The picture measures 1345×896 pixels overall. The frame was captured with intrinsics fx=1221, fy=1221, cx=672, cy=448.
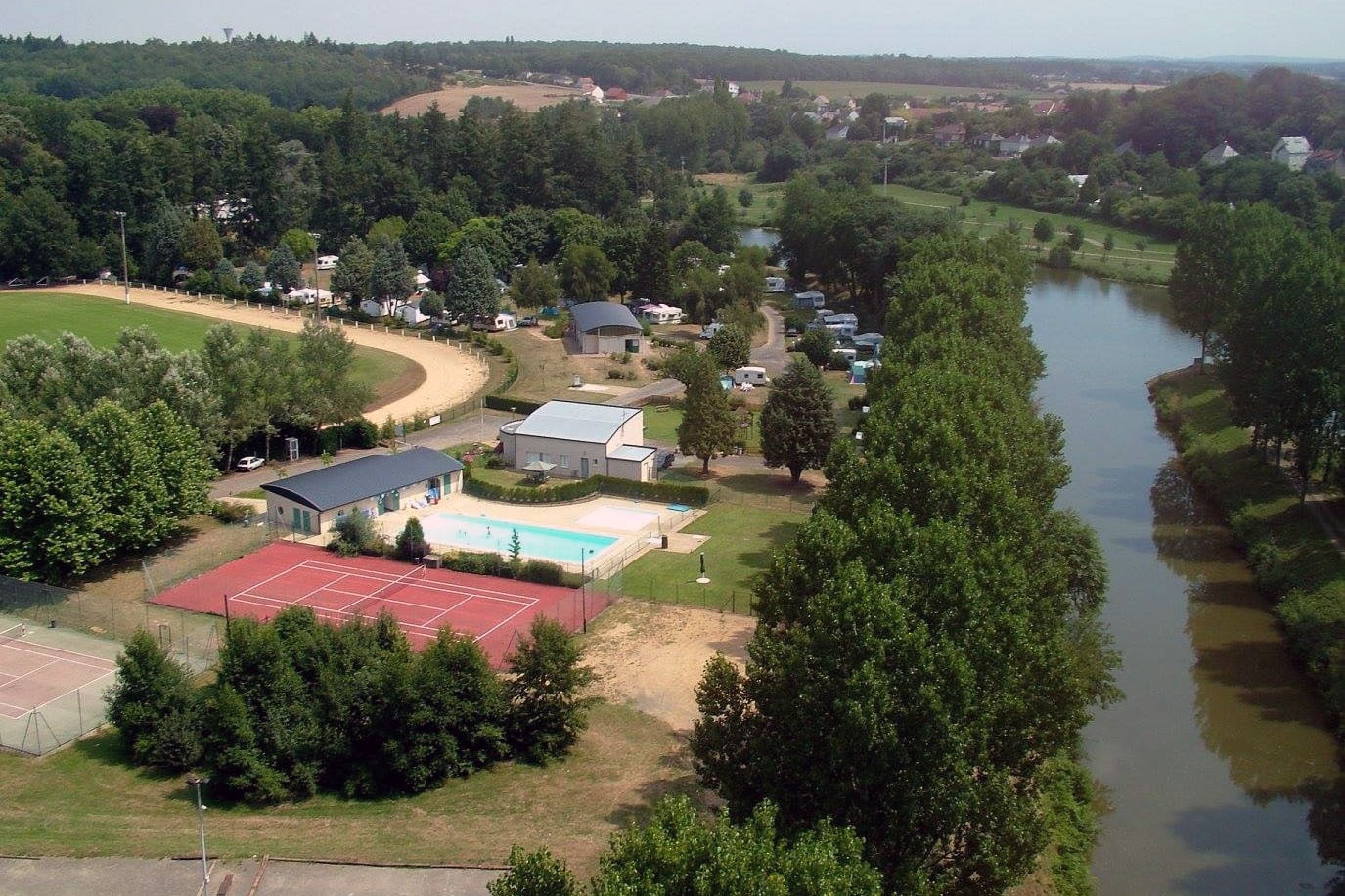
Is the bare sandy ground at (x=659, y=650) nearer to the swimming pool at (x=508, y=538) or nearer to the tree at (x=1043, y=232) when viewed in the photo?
the swimming pool at (x=508, y=538)

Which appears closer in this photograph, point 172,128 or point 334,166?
point 334,166

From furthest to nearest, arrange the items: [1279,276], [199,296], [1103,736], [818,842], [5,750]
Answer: [199,296]
[1279,276]
[1103,736]
[5,750]
[818,842]

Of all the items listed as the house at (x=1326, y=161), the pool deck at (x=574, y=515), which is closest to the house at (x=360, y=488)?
the pool deck at (x=574, y=515)

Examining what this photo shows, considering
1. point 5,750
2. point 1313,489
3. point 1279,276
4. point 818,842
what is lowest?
point 5,750

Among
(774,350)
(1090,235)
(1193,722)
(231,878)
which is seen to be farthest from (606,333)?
(1090,235)

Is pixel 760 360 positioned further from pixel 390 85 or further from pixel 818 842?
pixel 390 85

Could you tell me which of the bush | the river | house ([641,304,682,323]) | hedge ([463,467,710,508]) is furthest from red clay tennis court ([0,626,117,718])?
house ([641,304,682,323])

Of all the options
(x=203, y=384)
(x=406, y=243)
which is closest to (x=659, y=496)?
(x=203, y=384)

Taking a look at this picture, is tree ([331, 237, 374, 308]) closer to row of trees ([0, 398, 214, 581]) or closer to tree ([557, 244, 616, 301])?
tree ([557, 244, 616, 301])

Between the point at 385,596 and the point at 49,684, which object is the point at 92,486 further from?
the point at 385,596
